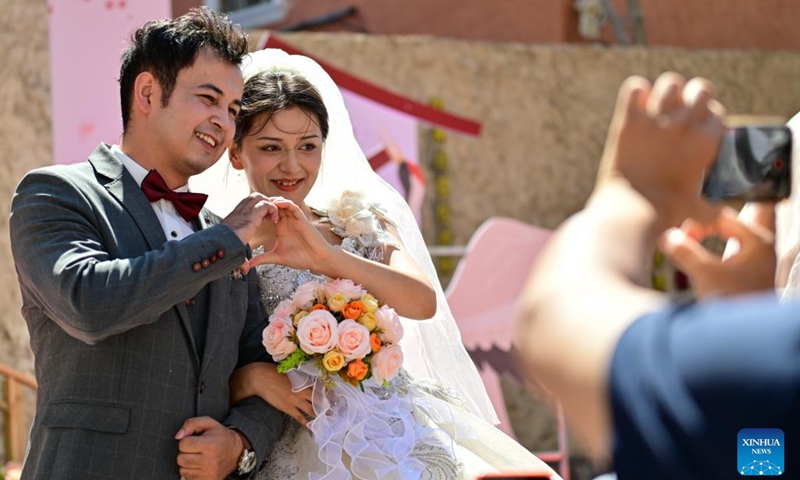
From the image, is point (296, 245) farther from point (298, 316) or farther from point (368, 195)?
point (368, 195)

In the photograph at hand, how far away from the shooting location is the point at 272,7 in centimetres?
945

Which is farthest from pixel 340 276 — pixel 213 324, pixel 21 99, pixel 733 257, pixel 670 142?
pixel 21 99

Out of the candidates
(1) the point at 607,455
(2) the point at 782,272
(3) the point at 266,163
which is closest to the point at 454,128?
(3) the point at 266,163

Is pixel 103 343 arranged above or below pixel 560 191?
above

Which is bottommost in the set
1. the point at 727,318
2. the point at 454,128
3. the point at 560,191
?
the point at 560,191

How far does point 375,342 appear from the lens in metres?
2.95

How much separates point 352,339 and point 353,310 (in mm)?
83

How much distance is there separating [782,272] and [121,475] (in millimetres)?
1570

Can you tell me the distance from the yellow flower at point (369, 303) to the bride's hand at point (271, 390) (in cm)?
26

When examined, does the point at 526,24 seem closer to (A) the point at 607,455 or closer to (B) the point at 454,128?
(B) the point at 454,128

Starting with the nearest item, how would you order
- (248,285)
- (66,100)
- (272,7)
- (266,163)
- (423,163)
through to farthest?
(248,285) → (266,163) → (66,100) → (423,163) → (272,7)

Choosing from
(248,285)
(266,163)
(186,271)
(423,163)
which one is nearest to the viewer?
(186,271)

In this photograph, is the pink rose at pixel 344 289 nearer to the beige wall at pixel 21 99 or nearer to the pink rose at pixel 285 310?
the pink rose at pixel 285 310

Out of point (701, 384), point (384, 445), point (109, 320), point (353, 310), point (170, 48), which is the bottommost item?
point (384, 445)
